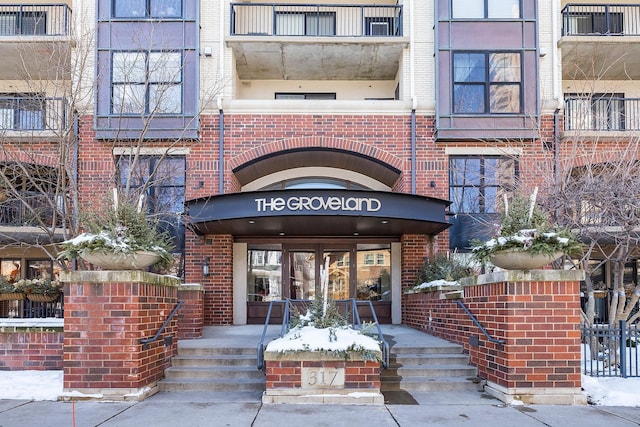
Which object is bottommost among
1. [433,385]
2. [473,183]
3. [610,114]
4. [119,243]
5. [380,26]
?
[433,385]

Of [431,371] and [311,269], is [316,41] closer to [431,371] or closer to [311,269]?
[311,269]

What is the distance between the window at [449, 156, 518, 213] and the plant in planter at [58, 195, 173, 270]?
8840 millimetres

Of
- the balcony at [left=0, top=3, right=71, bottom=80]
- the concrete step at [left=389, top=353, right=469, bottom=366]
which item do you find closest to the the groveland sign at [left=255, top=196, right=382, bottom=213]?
the concrete step at [left=389, top=353, right=469, bottom=366]

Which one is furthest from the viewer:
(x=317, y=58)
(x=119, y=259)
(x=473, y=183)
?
(x=317, y=58)

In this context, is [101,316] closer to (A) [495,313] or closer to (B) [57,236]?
(A) [495,313]

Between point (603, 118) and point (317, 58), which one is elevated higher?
point (317, 58)

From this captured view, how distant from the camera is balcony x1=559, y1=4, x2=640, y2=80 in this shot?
15.7 metres

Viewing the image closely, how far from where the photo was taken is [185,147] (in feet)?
50.0

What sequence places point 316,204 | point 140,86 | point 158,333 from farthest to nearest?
point 140,86 < point 316,204 < point 158,333

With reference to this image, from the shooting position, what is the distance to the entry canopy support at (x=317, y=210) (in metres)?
12.6

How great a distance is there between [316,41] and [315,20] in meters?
2.52

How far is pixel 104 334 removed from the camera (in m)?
8.10

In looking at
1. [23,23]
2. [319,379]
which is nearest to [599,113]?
[319,379]

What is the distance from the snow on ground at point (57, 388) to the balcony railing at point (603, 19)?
12.1m
